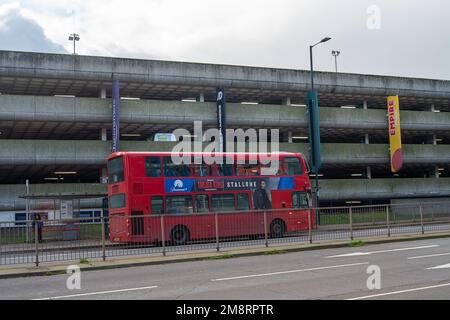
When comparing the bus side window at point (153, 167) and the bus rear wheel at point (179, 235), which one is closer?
the bus rear wheel at point (179, 235)

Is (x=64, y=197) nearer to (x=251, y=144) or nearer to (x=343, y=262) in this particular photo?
(x=343, y=262)

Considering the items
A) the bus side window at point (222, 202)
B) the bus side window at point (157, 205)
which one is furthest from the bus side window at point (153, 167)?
the bus side window at point (222, 202)

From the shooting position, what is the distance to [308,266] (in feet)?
47.4

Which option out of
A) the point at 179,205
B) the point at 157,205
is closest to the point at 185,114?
the point at 179,205

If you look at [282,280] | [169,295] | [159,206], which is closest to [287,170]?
[159,206]

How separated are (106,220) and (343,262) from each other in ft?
23.4

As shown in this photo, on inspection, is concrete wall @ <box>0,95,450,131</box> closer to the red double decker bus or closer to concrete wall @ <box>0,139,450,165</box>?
concrete wall @ <box>0,139,450,165</box>

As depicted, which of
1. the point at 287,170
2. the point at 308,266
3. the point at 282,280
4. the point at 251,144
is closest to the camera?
the point at 282,280

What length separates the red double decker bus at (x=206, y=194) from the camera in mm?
19312

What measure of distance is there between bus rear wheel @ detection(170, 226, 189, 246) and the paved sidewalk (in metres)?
0.45

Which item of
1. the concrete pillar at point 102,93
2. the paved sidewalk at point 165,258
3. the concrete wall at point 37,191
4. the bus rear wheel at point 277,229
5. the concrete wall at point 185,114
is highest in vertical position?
the concrete pillar at point 102,93

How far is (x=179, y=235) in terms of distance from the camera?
61.9ft

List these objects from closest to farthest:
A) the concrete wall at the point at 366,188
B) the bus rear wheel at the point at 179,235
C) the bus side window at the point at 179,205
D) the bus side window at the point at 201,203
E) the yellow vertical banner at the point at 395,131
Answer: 1. the bus rear wheel at the point at 179,235
2. the bus side window at the point at 179,205
3. the bus side window at the point at 201,203
4. the concrete wall at the point at 366,188
5. the yellow vertical banner at the point at 395,131

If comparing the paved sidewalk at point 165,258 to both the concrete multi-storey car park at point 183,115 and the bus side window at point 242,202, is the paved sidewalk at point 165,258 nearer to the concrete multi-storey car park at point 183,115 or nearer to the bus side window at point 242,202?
the bus side window at point 242,202
